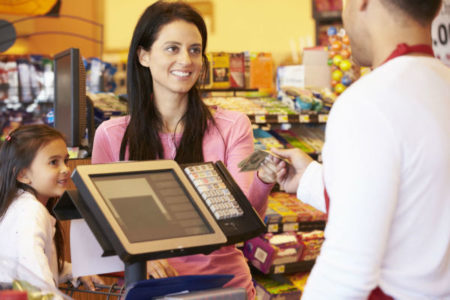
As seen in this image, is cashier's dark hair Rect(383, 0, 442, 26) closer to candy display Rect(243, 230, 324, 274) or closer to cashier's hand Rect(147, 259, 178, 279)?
cashier's hand Rect(147, 259, 178, 279)

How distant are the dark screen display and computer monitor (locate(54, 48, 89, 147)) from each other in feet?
4.43

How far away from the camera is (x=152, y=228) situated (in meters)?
1.34

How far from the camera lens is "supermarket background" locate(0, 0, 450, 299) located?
438cm

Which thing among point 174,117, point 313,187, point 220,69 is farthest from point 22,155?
point 220,69

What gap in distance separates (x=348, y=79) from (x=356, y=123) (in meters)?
4.06

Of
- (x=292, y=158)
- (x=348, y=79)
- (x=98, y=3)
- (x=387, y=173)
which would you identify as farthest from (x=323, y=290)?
(x=98, y=3)

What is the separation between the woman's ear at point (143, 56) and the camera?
8.23ft

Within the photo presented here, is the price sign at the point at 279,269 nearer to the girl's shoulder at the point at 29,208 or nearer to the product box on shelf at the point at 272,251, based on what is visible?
the product box on shelf at the point at 272,251

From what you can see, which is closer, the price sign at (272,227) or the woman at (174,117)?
the woman at (174,117)

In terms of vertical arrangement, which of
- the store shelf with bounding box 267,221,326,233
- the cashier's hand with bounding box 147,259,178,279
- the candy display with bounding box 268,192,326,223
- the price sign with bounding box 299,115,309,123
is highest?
the price sign with bounding box 299,115,309,123

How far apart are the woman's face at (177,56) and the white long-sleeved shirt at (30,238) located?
2.30 feet

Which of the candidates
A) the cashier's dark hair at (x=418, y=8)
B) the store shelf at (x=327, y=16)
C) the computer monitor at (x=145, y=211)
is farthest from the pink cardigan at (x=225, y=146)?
the store shelf at (x=327, y=16)

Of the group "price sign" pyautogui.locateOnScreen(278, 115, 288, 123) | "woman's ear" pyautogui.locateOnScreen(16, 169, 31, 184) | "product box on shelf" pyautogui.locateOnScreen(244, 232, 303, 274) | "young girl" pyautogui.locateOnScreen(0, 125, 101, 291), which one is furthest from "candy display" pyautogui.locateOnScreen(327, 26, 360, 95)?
"woman's ear" pyautogui.locateOnScreen(16, 169, 31, 184)

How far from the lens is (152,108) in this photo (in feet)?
8.19
